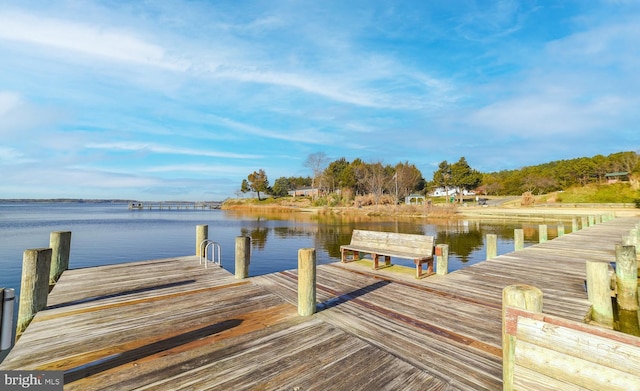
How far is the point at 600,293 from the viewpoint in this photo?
222 inches

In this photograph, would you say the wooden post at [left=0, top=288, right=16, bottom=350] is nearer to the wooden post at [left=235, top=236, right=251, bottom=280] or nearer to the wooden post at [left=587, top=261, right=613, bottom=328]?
the wooden post at [left=235, top=236, right=251, bottom=280]

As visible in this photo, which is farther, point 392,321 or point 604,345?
point 392,321

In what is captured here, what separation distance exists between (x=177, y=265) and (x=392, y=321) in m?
6.78

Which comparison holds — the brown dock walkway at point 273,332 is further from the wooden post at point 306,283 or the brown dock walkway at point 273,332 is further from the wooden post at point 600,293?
the wooden post at point 600,293

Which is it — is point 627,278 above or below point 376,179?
below

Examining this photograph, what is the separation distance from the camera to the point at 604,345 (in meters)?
2.00

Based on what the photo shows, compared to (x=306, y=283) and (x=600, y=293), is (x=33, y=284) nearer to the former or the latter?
(x=306, y=283)

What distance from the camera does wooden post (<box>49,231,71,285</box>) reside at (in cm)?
746

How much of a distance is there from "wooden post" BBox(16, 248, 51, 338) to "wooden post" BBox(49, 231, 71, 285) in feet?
9.01

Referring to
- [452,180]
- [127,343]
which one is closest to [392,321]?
[127,343]

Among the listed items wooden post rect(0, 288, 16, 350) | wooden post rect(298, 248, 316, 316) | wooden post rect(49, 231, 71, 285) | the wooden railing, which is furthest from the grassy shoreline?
wooden post rect(0, 288, 16, 350)

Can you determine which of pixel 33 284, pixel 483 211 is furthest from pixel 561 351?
pixel 483 211

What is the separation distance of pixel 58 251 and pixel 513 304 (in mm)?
9980

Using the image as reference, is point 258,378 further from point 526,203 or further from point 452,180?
point 452,180
